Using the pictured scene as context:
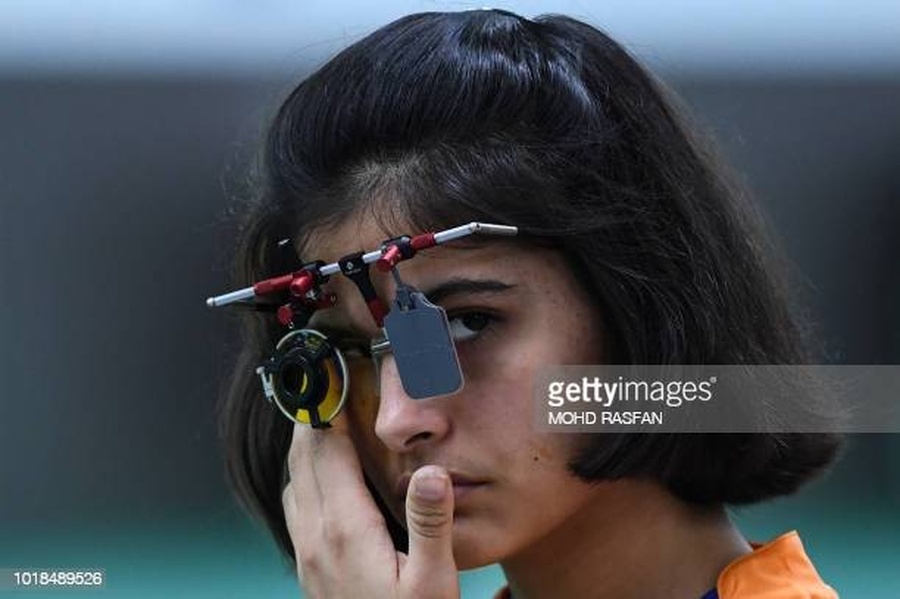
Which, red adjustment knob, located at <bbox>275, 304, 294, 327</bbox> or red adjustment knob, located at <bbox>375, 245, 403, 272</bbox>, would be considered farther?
red adjustment knob, located at <bbox>275, 304, 294, 327</bbox>

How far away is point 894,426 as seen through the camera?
1316 millimetres

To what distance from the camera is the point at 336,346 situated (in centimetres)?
109

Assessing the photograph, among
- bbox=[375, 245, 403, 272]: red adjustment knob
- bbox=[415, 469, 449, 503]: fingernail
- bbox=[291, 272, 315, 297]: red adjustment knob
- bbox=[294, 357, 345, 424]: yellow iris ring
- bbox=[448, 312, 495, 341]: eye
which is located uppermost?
bbox=[291, 272, 315, 297]: red adjustment knob

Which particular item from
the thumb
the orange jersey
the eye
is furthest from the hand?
the orange jersey

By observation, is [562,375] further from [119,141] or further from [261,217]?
[119,141]

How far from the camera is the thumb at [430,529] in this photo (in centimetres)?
96

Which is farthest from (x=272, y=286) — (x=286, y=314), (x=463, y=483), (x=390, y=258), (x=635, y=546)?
→ (x=635, y=546)

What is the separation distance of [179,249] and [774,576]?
0.85 meters

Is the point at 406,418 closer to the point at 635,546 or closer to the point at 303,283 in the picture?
the point at 303,283

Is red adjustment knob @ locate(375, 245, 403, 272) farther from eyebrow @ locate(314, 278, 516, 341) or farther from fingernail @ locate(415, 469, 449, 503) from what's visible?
fingernail @ locate(415, 469, 449, 503)

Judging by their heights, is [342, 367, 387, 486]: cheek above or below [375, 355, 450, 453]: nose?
above

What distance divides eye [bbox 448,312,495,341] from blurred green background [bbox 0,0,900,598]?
0.47m

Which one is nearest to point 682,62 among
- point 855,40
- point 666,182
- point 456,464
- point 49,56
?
point 855,40

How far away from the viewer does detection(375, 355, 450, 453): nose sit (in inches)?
38.9
